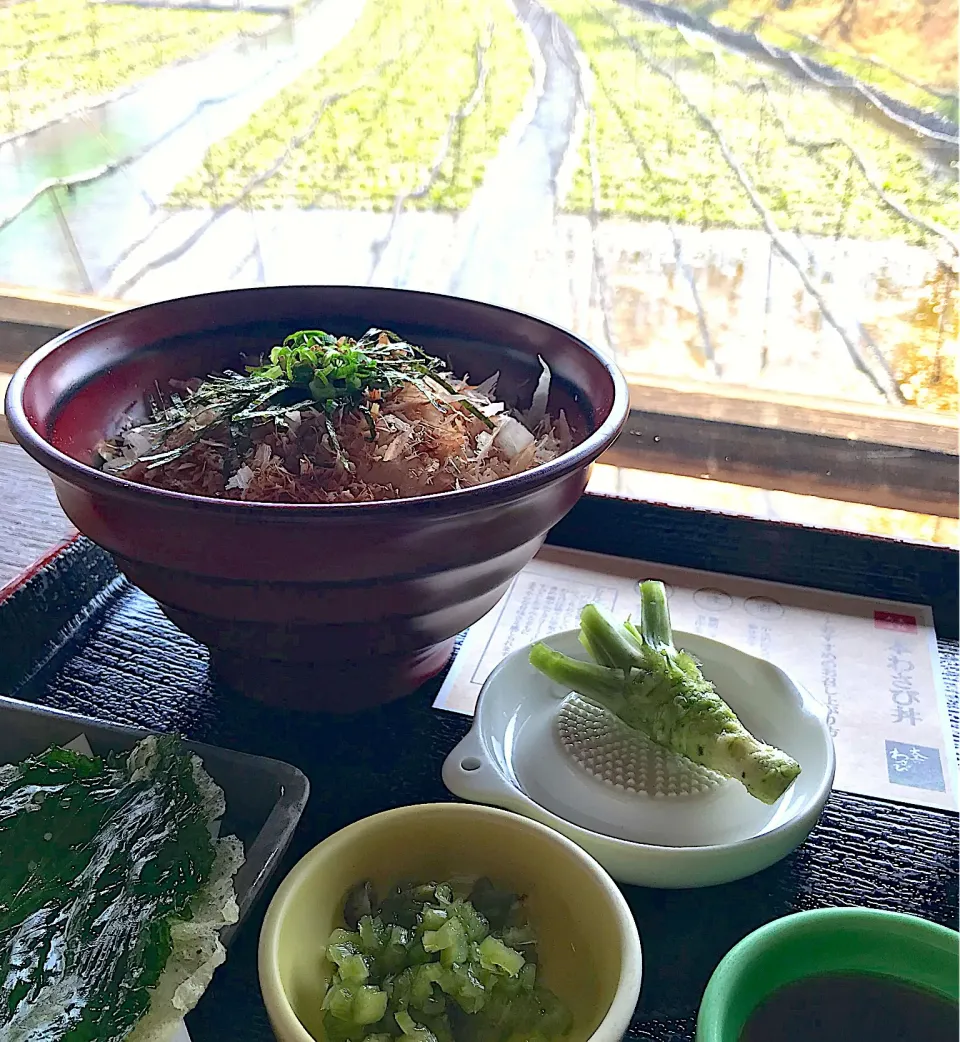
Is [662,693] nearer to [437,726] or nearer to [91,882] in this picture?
[437,726]

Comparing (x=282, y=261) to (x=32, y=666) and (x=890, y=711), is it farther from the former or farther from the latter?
(x=890, y=711)

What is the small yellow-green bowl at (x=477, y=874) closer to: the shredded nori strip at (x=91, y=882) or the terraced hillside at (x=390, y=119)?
the shredded nori strip at (x=91, y=882)

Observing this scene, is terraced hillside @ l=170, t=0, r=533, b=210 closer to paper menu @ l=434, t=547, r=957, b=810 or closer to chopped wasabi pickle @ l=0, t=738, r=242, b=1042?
paper menu @ l=434, t=547, r=957, b=810

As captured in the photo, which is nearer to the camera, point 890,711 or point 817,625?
point 890,711

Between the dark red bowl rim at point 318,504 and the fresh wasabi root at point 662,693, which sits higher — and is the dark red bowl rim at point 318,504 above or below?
above

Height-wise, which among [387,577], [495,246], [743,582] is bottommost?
[743,582]

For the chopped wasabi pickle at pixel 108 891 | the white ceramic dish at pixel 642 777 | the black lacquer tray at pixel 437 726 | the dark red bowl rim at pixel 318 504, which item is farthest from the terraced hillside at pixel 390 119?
the chopped wasabi pickle at pixel 108 891

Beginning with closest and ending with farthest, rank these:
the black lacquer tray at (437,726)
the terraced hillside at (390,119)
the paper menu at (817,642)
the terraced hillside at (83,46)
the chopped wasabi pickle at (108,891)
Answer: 1. the chopped wasabi pickle at (108,891)
2. the black lacquer tray at (437,726)
3. the paper menu at (817,642)
4. the terraced hillside at (390,119)
5. the terraced hillside at (83,46)

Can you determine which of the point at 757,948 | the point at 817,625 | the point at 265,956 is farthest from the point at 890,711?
the point at 265,956
